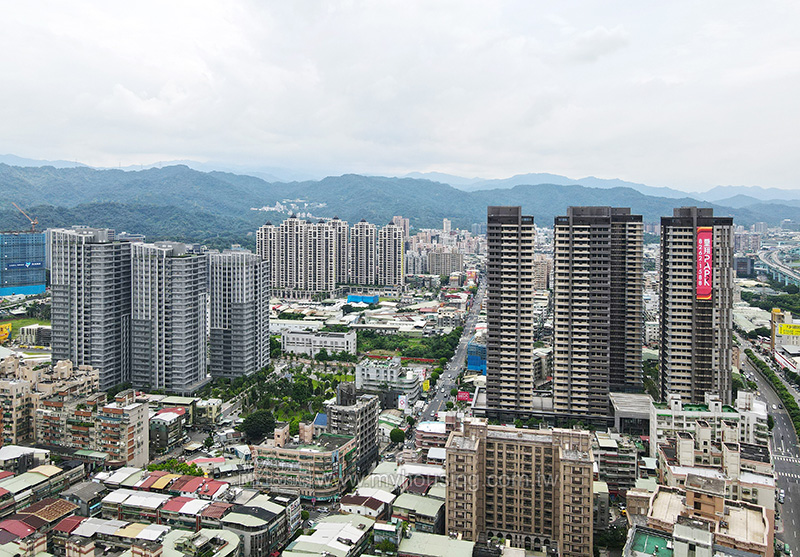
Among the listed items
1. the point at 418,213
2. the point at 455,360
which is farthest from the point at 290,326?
the point at 418,213

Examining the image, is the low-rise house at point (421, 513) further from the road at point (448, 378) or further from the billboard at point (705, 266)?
the billboard at point (705, 266)

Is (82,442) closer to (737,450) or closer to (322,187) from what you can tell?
(737,450)

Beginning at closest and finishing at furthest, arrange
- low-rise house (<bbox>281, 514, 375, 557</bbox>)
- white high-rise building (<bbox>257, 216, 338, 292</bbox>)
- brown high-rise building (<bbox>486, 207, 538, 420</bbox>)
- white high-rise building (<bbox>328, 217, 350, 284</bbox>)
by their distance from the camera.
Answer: low-rise house (<bbox>281, 514, 375, 557</bbox>) < brown high-rise building (<bbox>486, 207, 538, 420</bbox>) < white high-rise building (<bbox>257, 216, 338, 292</bbox>) < white high-rise building (<bbox>328, 217, 350, 284</bbox>)

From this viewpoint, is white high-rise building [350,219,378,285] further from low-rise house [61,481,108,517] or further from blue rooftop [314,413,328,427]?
low-rise house [61,481,108,517]

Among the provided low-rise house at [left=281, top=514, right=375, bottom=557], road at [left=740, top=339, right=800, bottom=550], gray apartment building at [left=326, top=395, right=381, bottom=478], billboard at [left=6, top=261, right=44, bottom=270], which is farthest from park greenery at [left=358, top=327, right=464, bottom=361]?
billboard at [left=6, top=261, right=44, bottom=270]

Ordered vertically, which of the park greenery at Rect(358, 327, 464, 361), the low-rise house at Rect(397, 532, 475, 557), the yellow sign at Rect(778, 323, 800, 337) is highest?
the yellow sign at Rect(778, 323, 800, 337)

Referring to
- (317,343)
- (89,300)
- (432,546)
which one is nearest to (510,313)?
(432,546)
